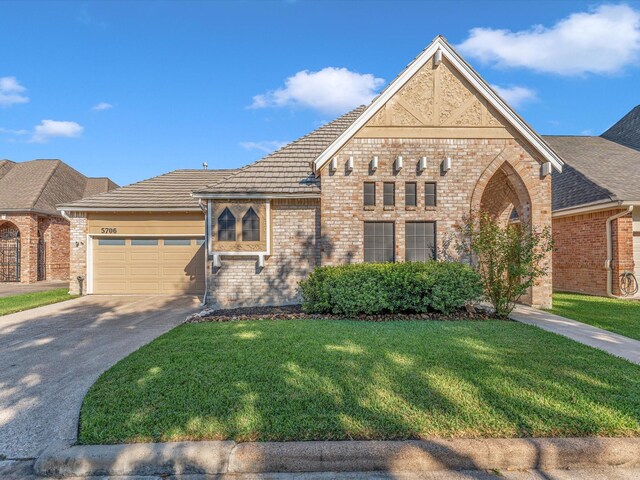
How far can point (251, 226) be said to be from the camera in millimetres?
9602

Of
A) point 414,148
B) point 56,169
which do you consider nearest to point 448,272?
point 414,148

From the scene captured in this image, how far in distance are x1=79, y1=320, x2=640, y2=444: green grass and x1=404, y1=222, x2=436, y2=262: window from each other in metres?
4.00

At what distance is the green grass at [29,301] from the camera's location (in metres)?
9.37

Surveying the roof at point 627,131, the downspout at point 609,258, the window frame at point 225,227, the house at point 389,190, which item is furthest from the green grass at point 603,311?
the roof at point 627,131

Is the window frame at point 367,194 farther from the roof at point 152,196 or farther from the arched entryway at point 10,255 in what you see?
the arched entryway at point 10,255

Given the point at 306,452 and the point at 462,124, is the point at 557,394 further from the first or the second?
the point at 462,124

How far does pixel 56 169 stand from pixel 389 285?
22.8 meters

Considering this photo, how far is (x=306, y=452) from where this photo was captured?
2.72m

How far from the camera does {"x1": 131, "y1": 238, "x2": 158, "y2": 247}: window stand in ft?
42.3

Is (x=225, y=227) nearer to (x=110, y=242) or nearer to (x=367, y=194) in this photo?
(x=367, y=194)

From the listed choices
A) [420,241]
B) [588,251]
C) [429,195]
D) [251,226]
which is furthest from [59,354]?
[588,251]

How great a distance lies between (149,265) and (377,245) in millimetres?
9310

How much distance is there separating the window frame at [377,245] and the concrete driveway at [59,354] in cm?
557

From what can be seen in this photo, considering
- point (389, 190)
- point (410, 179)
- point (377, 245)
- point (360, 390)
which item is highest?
point (410, 179)
